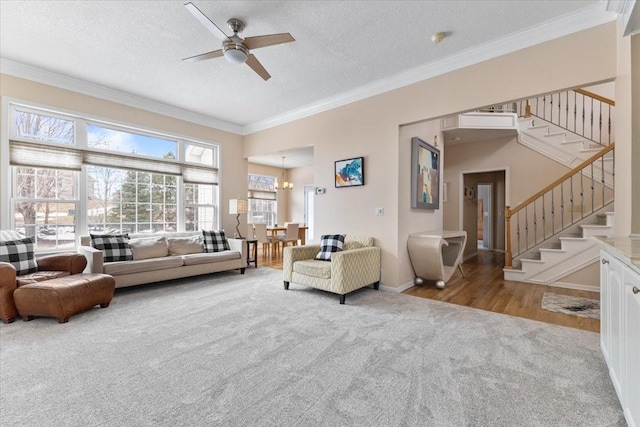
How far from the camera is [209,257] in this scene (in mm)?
4637

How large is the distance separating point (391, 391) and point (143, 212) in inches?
194

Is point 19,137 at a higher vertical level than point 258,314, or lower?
higher

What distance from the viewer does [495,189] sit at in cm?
802

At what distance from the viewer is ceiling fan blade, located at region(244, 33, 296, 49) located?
2424 mm

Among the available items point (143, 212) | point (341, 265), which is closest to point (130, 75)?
point (143, 212)

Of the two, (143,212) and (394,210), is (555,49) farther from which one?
(143,212)

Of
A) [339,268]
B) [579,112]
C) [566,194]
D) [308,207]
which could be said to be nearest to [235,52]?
[339,268]

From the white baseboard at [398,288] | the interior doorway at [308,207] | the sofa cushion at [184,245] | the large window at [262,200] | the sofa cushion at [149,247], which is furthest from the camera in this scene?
the interior doorway at [308,207]

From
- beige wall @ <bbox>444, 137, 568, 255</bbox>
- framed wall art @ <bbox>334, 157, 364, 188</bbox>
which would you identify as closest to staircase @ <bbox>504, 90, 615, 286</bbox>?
beige wall @ <bbox>444, 137, 568, 255</bbox>

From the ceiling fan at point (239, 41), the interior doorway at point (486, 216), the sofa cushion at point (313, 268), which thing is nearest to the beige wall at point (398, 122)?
the sofa cushion at point (313, 268)

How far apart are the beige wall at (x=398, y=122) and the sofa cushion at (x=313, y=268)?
93 cm

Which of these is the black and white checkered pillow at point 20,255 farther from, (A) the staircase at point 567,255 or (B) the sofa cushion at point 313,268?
(A) the staircase at point 567,255

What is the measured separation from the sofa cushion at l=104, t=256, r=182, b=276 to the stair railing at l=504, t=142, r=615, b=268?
5475 millimetres

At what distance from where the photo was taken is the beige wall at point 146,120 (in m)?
3.70
